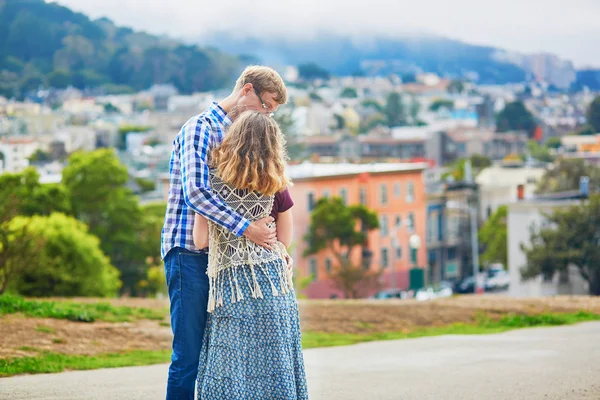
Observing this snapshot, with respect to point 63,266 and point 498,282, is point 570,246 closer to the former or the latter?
point 63,266

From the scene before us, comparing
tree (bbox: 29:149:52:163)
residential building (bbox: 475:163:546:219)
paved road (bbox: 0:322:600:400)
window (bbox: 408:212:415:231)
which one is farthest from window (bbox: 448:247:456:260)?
paved road (bbox: 0:322:600:400)

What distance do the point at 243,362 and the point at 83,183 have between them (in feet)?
129

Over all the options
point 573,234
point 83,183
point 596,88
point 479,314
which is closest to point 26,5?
point 596,88

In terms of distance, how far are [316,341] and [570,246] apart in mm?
24712

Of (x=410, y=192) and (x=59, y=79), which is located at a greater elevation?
(x=59, y=79)

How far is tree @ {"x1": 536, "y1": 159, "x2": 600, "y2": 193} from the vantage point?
53.8 m

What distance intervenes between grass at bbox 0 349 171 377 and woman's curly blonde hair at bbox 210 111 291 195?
2.57 meters

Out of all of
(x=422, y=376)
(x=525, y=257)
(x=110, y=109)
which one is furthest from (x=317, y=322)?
(x=110, y=109)

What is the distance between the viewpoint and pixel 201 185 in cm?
399

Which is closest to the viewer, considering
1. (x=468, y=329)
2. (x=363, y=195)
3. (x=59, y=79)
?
(x=468, y=329)

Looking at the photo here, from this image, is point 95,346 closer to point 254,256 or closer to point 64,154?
point 254,256

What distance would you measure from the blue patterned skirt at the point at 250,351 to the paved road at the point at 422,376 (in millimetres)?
1297

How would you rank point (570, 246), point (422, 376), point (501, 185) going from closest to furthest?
point (422, 376)
point (570, 246)
point (501, 185)

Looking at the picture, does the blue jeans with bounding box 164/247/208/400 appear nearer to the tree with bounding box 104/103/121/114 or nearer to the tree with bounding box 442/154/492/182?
the tree with bounding box 442/154/492/182
